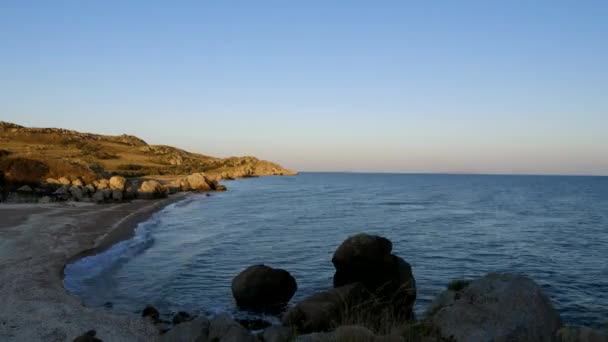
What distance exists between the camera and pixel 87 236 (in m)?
29.5

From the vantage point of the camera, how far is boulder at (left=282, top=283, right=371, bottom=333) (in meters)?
13.0

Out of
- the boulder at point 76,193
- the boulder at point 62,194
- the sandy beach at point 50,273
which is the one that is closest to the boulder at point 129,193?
the boulder at point 76,193

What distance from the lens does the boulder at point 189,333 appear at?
10281 mm

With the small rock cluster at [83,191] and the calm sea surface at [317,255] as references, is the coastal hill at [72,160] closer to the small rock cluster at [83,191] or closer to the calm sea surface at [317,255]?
the small rock cluster at [83,191]

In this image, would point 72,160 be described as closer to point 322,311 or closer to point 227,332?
point 322,311

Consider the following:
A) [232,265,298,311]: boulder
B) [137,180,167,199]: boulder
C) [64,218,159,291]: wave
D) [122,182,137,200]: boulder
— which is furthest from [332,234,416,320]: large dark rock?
[137,180,167,199]: boulder

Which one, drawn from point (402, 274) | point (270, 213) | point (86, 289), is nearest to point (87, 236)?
point (86, 289)

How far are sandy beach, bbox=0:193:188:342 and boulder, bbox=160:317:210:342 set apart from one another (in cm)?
278

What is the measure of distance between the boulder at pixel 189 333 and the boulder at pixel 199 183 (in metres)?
80.5

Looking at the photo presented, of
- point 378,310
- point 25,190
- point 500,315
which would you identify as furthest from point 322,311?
point 25,190

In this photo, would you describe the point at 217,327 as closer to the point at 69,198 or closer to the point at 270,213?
the point at 270,213

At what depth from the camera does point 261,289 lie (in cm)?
1702

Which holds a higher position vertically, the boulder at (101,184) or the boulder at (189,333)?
the boulder at (101,184)

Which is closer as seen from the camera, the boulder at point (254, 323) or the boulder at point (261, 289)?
the boulder at point (254, 323)
